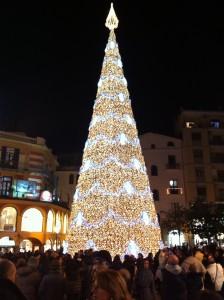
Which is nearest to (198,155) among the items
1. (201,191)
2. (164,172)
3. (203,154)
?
(203,154)

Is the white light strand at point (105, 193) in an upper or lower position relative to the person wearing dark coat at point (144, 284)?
upper

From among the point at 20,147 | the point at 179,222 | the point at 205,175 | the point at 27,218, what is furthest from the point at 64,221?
the point at 205,175

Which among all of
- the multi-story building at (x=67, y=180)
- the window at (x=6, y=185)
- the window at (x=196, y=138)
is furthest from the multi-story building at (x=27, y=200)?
the window at (x=196, y=138)

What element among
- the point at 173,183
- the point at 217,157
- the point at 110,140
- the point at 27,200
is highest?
the point at 217,157

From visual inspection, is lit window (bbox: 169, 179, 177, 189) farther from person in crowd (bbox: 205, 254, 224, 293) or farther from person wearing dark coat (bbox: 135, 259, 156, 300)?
person in crowd (bbox: 205, 254, 224, 293)

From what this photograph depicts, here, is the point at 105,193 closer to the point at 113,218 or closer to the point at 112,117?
the point at 113,218

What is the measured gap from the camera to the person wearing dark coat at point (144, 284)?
29.6 ft

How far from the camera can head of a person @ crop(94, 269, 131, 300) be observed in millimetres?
2705

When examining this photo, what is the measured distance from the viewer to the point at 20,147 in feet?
121

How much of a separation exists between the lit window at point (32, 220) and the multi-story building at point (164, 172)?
16.3 meters

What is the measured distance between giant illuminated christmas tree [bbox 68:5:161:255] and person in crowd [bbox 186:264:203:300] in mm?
9416

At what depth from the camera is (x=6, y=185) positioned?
Result: 35.0m

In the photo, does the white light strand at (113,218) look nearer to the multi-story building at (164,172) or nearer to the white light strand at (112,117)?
the white light strand at (112,117)

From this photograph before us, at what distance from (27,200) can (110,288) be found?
3165 cm
